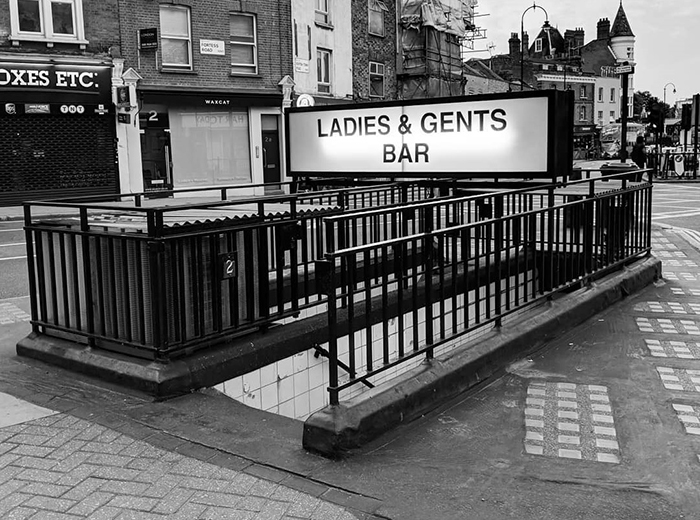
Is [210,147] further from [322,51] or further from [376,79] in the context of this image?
[376,79]

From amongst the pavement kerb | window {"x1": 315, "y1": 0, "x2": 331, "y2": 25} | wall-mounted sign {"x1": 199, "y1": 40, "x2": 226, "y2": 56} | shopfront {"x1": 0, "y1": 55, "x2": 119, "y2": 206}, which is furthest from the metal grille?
the pavement kerb

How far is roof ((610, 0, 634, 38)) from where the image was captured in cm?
11962

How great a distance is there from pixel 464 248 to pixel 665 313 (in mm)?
3231

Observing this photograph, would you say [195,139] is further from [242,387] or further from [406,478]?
[406,478]

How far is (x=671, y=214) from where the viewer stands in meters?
19.3

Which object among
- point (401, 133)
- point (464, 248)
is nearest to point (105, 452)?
point (464, 248)

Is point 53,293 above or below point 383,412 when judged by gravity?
above

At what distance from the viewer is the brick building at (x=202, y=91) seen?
25156mm

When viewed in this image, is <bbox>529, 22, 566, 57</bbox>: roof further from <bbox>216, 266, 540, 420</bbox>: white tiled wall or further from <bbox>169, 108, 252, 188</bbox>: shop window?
<bbox>216, 266, 540, 420</bbox>: white tiled wall

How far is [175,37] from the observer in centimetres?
2639

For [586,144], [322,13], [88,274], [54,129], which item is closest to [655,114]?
[322,13]

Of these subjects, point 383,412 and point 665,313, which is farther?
point 665,313

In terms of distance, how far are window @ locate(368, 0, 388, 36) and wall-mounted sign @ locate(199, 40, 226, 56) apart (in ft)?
39.5

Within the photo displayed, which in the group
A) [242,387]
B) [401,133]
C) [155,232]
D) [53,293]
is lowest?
[242,387]
